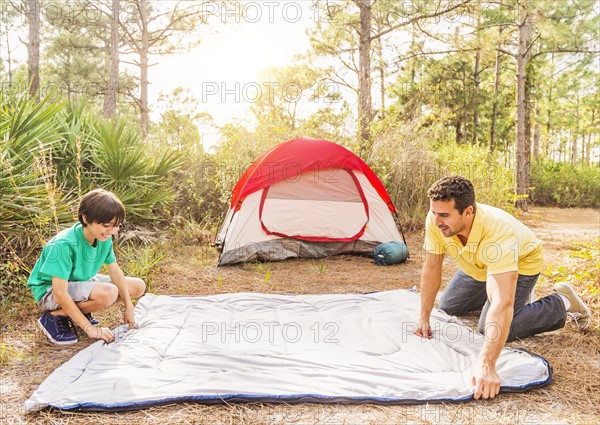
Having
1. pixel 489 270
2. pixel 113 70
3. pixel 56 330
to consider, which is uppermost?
pixel 113 70

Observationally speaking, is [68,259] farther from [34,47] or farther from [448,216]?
[34,47]

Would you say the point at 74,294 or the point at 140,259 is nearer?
the point at 74,294

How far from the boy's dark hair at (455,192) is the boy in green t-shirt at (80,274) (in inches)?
64.7

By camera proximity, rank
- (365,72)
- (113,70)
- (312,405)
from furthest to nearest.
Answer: (113,70) < (365,72) < (312,405)

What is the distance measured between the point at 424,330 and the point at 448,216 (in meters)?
0.77

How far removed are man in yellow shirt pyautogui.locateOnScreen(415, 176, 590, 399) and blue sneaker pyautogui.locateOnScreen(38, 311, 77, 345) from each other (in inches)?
78.4

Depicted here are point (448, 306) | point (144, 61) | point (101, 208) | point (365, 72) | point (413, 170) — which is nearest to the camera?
point (101, 208)

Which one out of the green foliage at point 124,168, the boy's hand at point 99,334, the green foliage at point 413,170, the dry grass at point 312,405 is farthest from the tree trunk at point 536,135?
the boy's hand at point 99,334

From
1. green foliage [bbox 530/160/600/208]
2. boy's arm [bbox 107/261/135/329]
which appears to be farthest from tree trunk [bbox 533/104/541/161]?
boy's arm [bbox 107/261/135/329]

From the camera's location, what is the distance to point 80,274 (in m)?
2.77

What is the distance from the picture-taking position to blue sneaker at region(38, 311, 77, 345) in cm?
273

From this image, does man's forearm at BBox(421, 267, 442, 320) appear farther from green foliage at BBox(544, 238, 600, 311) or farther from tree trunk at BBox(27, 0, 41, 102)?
tree trunk at BBox(27, 0, 41, 102)

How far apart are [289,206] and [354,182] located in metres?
0.80

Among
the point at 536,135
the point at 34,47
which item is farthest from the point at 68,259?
the point at 536,135
